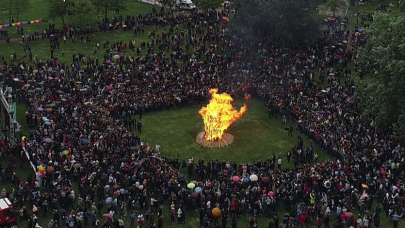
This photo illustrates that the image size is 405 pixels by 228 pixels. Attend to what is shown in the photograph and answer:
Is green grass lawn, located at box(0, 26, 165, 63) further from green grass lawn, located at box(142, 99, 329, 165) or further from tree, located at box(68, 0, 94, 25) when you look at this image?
green grass lawn, located at box(142, 99, 329, 165)

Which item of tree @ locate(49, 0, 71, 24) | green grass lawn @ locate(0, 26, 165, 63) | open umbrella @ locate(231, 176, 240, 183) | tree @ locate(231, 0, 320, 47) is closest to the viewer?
open umbrella @ locate(231, 176, 240, 183)

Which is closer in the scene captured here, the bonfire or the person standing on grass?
the person standing on grass

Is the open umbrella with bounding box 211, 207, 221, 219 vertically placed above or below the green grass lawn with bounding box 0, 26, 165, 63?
below

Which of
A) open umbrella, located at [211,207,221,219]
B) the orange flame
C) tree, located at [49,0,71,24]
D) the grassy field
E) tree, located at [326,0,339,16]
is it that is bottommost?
open umbrella, located at [211,207,221,219]

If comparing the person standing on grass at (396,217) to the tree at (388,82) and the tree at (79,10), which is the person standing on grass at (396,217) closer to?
→ the tree at (388,82)

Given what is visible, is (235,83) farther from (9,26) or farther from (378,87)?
(9,26)

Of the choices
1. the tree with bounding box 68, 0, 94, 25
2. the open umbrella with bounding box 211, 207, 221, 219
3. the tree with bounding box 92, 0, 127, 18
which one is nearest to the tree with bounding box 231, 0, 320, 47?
the tree with bounding box 92, 0, 127, 18
